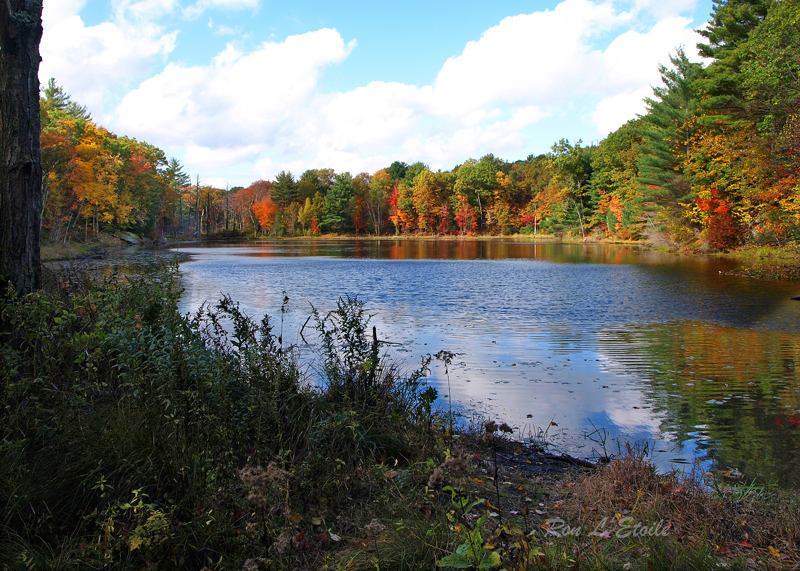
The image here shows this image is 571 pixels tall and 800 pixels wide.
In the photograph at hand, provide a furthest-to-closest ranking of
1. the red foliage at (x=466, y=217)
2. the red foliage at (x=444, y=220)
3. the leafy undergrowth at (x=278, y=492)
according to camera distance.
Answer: the red foliage at (x=444, y=220)
the red foliage at (x=466, y=217)
the leafy undergrowth at (x=278, y=492)

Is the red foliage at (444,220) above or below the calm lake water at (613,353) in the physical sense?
above

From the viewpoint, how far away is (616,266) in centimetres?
2973

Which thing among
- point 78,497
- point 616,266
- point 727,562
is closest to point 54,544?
point 78,497

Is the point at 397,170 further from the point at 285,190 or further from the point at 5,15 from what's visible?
the point at 5,15

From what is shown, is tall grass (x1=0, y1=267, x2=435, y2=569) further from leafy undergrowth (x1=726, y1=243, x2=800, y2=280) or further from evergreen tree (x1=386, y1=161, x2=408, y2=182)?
evergreen tree (x1=386, y1=161, x2=408, y2=182)

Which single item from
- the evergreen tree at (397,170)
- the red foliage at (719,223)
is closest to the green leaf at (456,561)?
the red foliage at (719,223)

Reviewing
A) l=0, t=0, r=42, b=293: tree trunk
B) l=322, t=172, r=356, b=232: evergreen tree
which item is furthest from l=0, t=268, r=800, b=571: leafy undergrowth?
l=322, t=172, r=356, b=232: evergreen tree

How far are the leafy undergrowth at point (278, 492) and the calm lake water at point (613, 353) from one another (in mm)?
→ 1588

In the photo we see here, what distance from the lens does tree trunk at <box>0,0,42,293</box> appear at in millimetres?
4676

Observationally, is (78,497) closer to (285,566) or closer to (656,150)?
(285,566)

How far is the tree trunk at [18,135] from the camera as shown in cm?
468

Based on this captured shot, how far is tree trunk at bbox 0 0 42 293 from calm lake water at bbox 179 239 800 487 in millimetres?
4742

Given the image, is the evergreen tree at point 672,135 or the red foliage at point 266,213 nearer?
the evergreen tree at point 672,135

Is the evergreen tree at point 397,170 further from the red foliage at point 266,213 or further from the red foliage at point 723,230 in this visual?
the red foliage at point 723,230
